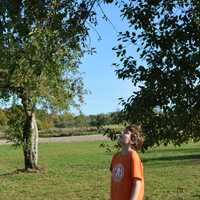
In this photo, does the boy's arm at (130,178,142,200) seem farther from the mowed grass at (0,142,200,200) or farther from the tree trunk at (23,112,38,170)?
the tree trunk at (23,112,38,170)

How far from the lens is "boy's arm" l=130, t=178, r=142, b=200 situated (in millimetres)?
6267

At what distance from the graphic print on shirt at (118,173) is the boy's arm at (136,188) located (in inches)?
6.1

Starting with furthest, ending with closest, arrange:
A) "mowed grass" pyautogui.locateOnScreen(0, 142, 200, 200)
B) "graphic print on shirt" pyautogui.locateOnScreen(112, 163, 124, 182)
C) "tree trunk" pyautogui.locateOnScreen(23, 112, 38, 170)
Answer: "tree trunk" pyautogui.locateOnScreen(23, 112, 38, 170), "mowed grass" pyautogui.locateOnScreen(0, 142, 200, 200), "graphic print on shirt" pyautogui.locateOnScreen(112, 163, 124, 182)

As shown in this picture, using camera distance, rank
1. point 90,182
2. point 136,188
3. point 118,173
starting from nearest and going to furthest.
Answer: point 136,188 → point 118,173 → point 90,182

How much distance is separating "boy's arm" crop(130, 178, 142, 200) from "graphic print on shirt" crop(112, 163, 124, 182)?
0.15 m

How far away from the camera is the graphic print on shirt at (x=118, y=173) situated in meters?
6.43

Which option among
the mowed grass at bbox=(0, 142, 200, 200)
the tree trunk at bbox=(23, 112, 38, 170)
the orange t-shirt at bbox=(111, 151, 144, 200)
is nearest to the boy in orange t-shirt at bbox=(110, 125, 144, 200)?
the orange t-shirt at bbox=(111, 151, 144, 200)

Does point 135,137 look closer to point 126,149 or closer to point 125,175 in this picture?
point 126,149

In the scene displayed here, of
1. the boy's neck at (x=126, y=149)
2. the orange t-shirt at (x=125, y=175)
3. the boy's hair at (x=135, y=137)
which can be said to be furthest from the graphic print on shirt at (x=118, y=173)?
the boy's hair at (x=135, y=137)

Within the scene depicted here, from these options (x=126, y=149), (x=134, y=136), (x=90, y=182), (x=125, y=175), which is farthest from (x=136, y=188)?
(x=90, y=182)

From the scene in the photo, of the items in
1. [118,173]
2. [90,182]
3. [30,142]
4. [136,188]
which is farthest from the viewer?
[30,142]

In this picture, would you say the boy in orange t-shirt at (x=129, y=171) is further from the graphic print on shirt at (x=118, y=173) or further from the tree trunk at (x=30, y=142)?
the tree trunk at (x=30, y=142)

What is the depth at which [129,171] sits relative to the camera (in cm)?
639

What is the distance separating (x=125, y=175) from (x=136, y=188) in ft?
0.59
